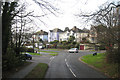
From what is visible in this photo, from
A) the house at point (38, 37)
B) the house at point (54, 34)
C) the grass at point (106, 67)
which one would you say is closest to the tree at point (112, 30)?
the grass at point (106, 67)

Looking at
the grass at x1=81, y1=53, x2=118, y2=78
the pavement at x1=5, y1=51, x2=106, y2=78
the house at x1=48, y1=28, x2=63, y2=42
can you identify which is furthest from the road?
the house at x1=48, y1=28, x2=63, y2=42

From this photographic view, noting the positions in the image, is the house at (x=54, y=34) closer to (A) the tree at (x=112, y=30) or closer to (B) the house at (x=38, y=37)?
(B) the house at (x=38, y=37)

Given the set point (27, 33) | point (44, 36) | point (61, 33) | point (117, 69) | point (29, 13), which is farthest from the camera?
point (44, 36)

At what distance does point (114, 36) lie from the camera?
12711 millimetres

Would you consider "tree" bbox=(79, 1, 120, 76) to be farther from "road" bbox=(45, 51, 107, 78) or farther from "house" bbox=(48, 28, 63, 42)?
"house" bbox=(48, 28, 63, 42)

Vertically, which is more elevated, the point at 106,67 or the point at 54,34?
the point at 54,34

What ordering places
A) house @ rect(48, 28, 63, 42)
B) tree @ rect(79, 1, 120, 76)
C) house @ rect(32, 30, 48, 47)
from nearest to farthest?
tree @ rect(79, 1, 120, 76)
house @ rect(32, 30, 48, 47)
house @ rect(48, 28, 63, 42)

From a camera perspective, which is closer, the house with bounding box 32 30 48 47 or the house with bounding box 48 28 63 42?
the house with bounding box 32 30 48 47

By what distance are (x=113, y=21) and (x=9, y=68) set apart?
464 inches

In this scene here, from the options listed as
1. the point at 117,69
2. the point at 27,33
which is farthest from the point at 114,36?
the point at 27,33

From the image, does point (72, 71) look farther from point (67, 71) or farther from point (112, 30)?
point (112, 30)

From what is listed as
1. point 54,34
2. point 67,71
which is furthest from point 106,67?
point 54,34

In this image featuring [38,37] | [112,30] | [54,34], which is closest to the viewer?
[112,30]

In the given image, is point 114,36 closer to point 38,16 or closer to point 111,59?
point 111,59
